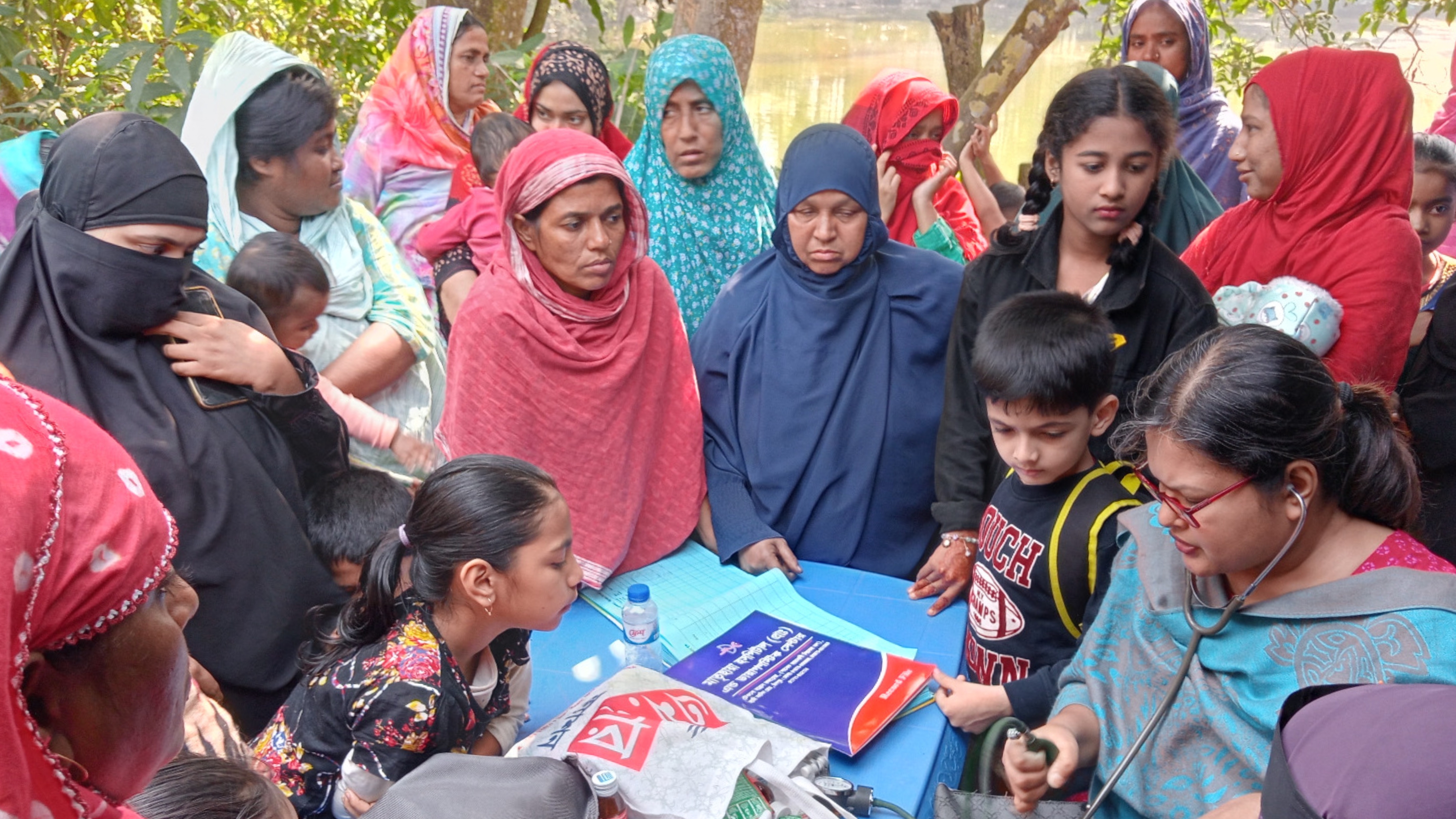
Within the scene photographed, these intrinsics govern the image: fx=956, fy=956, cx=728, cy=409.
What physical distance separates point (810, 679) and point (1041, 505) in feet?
2.03

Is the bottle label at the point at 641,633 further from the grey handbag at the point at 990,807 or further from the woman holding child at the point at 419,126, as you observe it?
the woman holding child at the point at 419,126

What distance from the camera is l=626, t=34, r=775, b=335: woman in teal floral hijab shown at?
3.39 metres

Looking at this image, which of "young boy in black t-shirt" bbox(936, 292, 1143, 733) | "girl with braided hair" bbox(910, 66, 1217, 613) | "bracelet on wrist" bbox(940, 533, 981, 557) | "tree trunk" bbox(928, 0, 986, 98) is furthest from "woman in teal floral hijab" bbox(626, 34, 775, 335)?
"tree trunk" bbox(928, 0, 986, 98)

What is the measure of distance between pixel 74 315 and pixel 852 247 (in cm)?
183

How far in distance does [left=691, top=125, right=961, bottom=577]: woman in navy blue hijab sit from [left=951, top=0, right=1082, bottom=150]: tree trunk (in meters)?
3.02

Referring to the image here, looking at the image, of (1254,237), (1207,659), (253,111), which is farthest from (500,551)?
(1254,237)

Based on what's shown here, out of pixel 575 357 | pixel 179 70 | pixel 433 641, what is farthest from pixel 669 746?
pixel 179 70

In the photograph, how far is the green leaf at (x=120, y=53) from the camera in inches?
146

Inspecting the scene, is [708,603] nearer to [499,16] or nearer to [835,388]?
[835,388]

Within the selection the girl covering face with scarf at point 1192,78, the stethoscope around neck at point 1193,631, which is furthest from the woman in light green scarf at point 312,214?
the girl covering face with scarf at point 1192,78

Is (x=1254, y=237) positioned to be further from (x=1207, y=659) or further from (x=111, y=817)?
(x=111, y=817)

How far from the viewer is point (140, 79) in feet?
12.0

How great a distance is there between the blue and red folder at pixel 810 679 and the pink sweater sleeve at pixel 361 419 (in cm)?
109

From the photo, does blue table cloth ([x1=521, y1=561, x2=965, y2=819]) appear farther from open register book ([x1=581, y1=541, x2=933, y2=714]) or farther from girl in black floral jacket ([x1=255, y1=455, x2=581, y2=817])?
girl in black floral jacket ([x1=255, y1=455, x2=581, y2=817])
